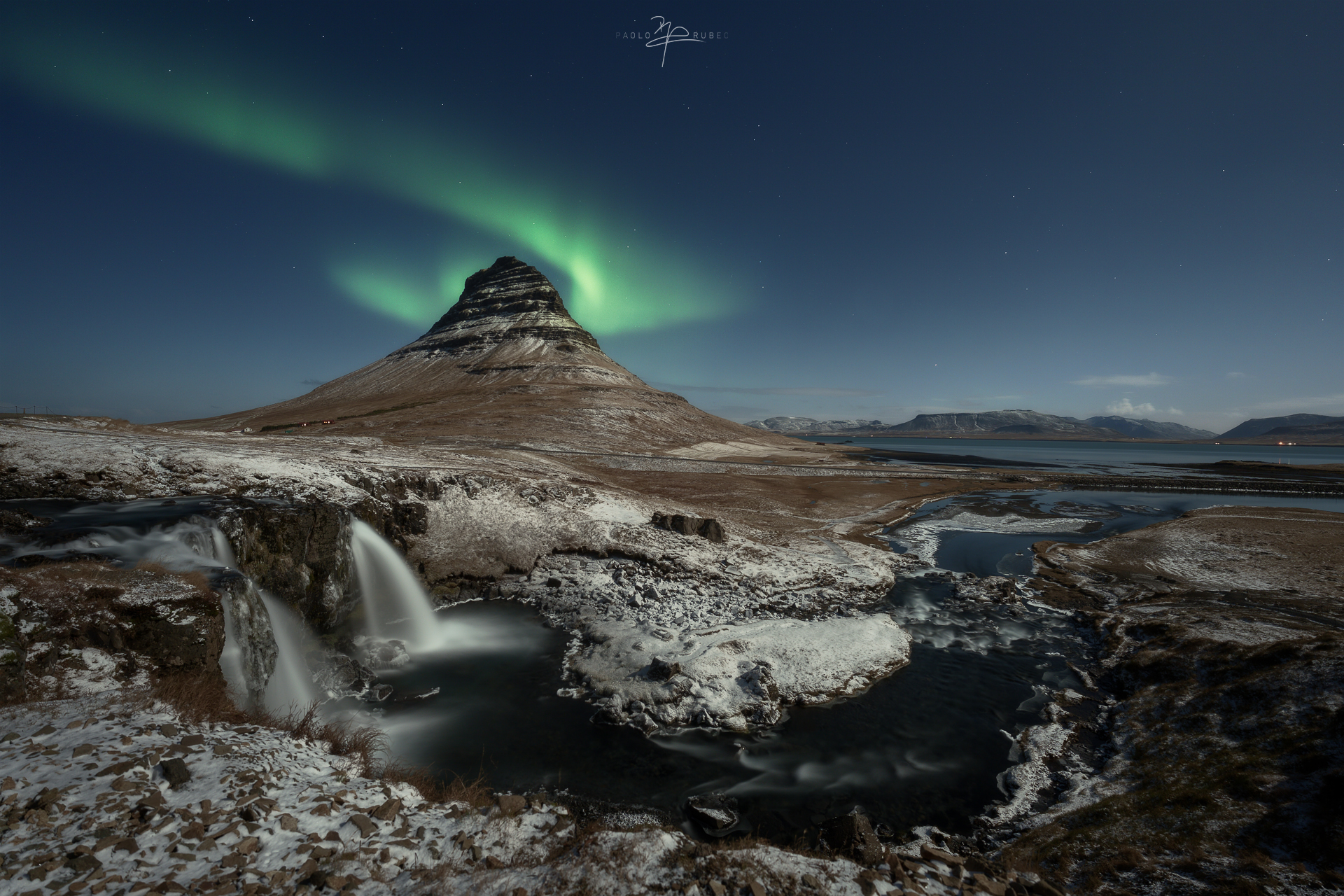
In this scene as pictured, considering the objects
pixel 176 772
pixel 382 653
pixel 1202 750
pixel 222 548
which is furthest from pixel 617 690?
pixel 1202 750

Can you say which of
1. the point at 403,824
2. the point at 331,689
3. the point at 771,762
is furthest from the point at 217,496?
the point at 771,762

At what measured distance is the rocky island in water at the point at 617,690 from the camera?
6.94 meters

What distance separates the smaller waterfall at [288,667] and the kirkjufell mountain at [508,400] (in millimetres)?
62527

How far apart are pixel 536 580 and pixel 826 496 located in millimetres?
36251

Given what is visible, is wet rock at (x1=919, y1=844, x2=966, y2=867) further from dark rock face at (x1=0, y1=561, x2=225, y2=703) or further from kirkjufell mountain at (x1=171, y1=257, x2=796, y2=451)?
kirkjufell mountain at (x1=171, y1=257, x2=796, y2=451)

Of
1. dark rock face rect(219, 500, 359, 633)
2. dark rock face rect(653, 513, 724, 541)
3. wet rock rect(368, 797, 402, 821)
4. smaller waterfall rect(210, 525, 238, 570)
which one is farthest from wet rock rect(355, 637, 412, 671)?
dark rock face rect(653, 513, 724, 541)

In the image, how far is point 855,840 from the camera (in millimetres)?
8727

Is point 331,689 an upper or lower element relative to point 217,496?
lower

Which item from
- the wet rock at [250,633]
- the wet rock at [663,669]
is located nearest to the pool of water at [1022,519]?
the wet rock at [663,669]

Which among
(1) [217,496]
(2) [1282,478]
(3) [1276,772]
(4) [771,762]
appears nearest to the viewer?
(3) [1276,772]

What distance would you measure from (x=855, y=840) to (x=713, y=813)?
9.13 feet

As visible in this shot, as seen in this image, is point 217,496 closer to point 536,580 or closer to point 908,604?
point 536,580

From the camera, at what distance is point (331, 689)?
45.8 feet

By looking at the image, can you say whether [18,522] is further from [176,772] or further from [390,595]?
[176,772]
